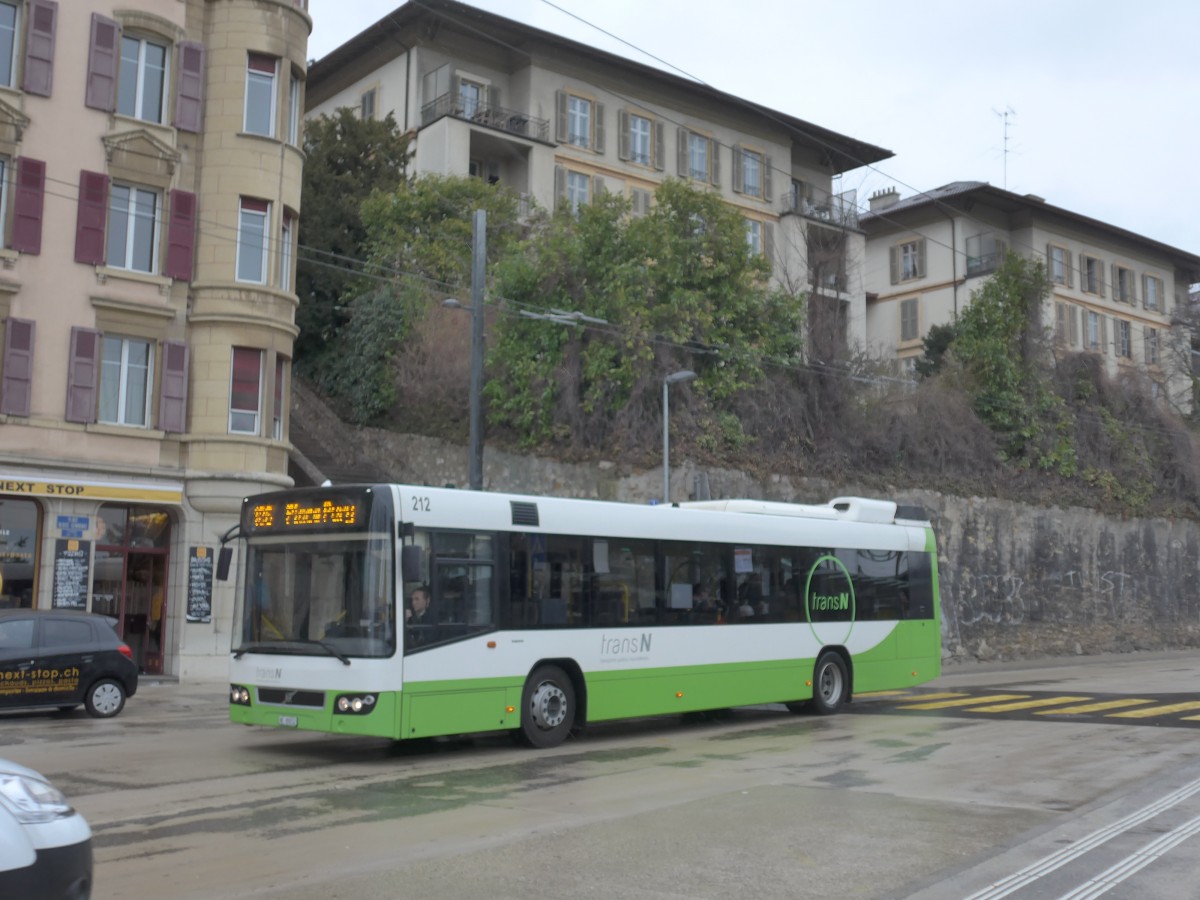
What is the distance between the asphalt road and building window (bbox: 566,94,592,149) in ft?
99.7

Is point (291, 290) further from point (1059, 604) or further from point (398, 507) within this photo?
point (1059, 604)

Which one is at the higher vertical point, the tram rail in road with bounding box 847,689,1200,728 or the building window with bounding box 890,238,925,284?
the building window with bounding box 890,238,925,284

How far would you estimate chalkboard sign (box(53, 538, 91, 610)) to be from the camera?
2262 cm

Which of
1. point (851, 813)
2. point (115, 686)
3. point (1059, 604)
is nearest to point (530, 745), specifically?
point (851, 813)

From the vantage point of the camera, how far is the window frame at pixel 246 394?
81.9ft

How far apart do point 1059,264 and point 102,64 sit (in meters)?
46.8

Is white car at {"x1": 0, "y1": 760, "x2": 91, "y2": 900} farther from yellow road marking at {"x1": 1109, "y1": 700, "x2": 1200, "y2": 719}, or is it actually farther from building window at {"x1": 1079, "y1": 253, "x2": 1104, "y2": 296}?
building window at {"x1": 1079, "y1": 253, "x2": 1104, "y2": 296}

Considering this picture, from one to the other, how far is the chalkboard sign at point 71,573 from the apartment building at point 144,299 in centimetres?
4

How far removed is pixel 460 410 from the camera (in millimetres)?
31625

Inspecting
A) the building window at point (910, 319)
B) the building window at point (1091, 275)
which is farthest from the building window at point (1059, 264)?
the building window at point (910, 319)

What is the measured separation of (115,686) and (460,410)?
1516 centimetres

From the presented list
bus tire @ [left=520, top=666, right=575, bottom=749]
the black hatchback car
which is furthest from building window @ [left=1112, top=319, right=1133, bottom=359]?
the black hatchback car

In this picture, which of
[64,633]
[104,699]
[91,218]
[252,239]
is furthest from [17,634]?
[252,239]

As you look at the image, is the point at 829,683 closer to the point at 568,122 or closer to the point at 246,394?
the point at 246,394
